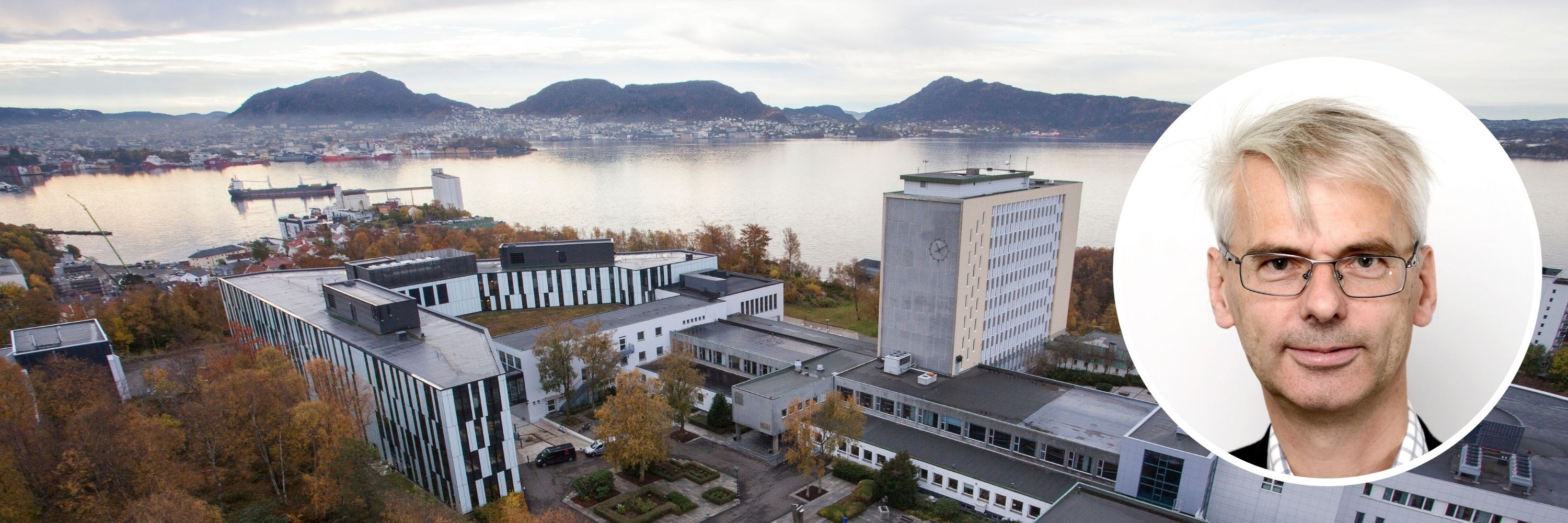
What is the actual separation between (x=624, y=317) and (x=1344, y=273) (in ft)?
72.2

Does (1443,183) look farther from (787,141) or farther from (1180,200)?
(787,141)

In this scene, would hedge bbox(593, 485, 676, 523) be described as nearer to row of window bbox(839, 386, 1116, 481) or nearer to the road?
the road

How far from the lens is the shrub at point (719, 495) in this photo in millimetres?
14445

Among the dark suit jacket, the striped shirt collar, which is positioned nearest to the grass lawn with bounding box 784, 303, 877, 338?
the dark suit jacket

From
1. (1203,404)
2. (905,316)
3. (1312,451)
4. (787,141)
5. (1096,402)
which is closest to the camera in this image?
(1312,451)

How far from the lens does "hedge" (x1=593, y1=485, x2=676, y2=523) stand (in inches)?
537

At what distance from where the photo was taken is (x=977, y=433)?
15773 millimetres

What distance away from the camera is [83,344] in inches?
669

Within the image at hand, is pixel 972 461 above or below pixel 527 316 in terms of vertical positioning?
above

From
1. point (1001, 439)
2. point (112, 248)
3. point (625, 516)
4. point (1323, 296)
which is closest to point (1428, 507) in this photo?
point (1001, 439)

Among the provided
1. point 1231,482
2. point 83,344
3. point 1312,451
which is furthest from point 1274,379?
point 83,344

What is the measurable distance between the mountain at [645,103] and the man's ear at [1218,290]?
159m

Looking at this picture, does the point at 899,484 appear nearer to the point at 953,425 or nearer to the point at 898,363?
→ the point at 953,425

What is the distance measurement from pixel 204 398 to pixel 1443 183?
690 inches
